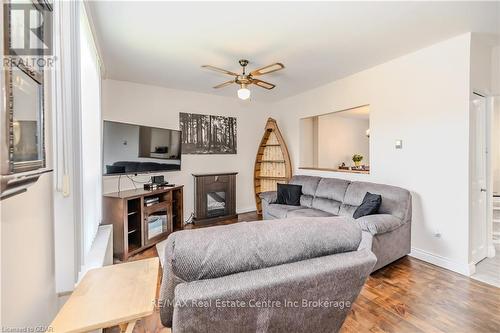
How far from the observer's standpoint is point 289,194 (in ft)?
12.8

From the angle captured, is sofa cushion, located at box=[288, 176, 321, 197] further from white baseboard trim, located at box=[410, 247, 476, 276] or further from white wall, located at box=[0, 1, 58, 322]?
white wall, located at box=[0, 1, 58, 322]

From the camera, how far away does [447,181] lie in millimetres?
2689

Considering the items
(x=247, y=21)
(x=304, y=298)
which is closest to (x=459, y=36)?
(x=247, y=21)

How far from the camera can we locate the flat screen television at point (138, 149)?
3041 millimetres

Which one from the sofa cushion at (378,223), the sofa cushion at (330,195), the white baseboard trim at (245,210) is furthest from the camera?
the white baseboard trim at (245,210)

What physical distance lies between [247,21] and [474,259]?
140 inches

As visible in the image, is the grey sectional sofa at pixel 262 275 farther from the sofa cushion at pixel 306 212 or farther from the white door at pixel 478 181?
the white door at pixel 478 181

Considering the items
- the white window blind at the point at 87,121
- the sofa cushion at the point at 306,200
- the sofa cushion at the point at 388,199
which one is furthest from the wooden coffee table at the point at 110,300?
→ the sofa cushion at the point at 306,200

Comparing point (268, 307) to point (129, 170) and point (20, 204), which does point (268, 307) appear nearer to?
point (20, 204)

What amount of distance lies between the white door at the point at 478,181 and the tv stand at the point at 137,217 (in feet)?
12.9

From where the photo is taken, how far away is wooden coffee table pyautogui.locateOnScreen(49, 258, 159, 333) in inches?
33.5

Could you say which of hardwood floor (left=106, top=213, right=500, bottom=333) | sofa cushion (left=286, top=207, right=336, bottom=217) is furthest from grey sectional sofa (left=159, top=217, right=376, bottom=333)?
sofa cushion (left=286, top=207, right=336, bottom=217)

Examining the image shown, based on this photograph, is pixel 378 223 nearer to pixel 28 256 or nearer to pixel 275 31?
pixel 275 31

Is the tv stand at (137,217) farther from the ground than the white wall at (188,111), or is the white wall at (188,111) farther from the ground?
the white wall at (188,111)
